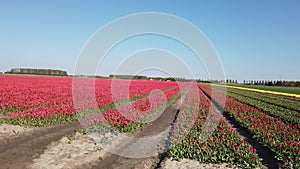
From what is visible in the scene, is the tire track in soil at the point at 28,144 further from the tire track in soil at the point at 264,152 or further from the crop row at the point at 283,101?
the crop row at the point at 283,101

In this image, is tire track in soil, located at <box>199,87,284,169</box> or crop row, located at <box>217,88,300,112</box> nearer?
tire track in soil, located at <box>199,87,284,169</box>

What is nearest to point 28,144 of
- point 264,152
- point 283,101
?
point 264,152

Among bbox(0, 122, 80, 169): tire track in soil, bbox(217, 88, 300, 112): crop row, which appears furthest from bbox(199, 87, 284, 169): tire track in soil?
bbox(217, 88, 300, 112): crop row

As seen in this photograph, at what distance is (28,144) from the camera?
26.6 ft

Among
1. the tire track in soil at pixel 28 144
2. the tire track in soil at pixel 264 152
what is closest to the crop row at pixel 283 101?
the tire track in soil at pixel 264 152

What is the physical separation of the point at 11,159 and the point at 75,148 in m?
1.80

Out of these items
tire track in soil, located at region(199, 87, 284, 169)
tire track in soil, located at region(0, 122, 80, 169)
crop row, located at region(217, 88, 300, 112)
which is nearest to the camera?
tire track in soil, located at region(0, 122, 80, 169)

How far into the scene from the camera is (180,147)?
786 cm

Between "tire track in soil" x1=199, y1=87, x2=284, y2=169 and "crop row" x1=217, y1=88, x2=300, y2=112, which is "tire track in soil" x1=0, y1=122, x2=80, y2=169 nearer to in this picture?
"tire track in soil" x1=199, y1=87, x2=284, y2=169

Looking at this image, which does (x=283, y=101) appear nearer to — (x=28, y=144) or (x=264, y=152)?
(x=264, y=152)

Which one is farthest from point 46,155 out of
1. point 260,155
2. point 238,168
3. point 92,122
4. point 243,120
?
point 243,120

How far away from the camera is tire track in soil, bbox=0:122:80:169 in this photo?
6.56 metres

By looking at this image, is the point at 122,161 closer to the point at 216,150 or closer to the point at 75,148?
the point at 75,148

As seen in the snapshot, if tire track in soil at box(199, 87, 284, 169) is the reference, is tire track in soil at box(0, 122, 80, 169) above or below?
above
